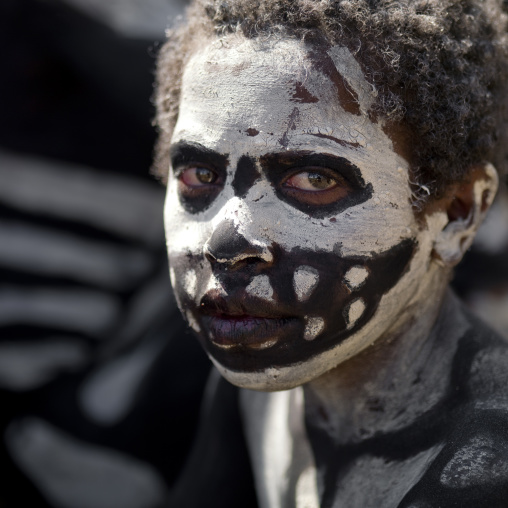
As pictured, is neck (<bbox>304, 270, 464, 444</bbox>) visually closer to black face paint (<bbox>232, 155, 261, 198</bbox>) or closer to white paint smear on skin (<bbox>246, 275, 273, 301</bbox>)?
white paint smear on skin (<bbox>246, 275, 273, 301</bbox>)

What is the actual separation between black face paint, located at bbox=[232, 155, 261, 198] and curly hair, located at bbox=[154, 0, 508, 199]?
1.00ft

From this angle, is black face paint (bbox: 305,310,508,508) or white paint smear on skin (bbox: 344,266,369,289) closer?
black face paint (bbox: 305,310,508,508)

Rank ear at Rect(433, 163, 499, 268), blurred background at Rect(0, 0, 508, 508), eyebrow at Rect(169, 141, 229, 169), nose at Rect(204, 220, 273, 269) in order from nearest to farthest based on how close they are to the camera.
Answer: nose at Rect(204, 220, 273, 269) → eyebrow at Rect(169, 141, 229, 169) → ear at Rect(433, 163, 499, 268) → blurred background at Rect(0, 0, 508, 508)

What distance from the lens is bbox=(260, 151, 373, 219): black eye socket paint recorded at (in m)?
1.66

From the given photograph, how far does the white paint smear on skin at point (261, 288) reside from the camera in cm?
163

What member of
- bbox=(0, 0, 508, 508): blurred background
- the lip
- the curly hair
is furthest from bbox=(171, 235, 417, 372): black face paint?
bbox=(0, 0, 508, 508): blurred background

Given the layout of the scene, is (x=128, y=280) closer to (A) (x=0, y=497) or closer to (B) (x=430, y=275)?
(A) (x=0, y=497)

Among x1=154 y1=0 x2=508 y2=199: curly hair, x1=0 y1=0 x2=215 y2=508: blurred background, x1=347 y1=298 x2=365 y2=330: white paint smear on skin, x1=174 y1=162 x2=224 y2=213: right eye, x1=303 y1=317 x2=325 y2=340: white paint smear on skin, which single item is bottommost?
x1=0 y1=0 x2=215 y2=508: blurred background

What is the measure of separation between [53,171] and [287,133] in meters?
2.07

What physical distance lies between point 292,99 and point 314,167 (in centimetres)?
16

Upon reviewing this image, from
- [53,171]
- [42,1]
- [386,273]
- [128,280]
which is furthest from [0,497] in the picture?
[386,273]

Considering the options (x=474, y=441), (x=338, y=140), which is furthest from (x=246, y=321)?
(x=474, y=441)

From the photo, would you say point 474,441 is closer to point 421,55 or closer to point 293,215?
point 293,215

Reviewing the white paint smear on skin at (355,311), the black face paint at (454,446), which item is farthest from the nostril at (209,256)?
the black face paint at (454,446)
